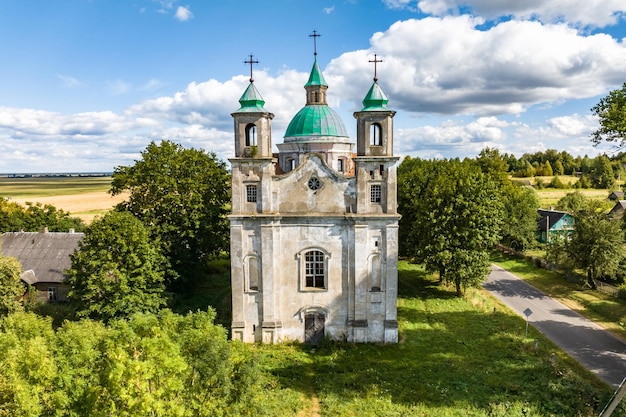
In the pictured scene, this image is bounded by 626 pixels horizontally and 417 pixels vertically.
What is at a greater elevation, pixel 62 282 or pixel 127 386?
pixel 127 386

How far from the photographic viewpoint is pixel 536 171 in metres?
104

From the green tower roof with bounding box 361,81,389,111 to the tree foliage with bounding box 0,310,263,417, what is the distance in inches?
599

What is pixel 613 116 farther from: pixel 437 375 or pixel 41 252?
pixel 41 252

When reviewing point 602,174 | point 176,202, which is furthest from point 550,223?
point 602,174

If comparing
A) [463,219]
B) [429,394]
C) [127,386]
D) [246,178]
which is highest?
[246,178]

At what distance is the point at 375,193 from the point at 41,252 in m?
26.5

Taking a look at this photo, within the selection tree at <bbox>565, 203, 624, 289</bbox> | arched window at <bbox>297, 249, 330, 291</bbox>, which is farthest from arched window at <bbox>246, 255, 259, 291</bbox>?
tree at <bbox>565, 203, 624, 289</bbox>

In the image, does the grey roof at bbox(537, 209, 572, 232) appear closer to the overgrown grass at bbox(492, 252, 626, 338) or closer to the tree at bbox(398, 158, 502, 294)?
the overgrown grass at bbox(492, 252, 626, 338)

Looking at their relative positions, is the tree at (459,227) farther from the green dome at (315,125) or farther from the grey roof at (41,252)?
the grey roof at (41,252)

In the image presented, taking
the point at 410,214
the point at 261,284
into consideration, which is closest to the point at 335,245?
the point at 261,284

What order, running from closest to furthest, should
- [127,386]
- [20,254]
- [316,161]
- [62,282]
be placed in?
[127,386] < [316,161] < [62,282] < [20,254]

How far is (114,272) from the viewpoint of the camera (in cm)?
2375

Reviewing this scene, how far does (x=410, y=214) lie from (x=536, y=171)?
8073 centimetres

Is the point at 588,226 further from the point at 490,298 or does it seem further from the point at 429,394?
the point at 429,394
